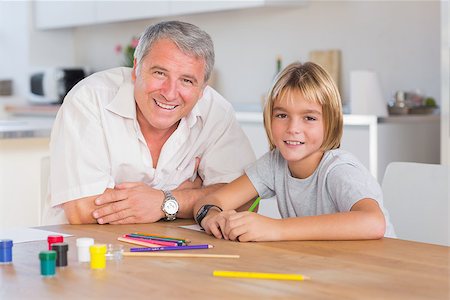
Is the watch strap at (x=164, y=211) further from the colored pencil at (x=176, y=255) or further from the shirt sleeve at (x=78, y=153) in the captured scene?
the colored pencil at (x=176, y=255)

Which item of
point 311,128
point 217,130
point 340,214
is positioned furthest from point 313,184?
point 217,130

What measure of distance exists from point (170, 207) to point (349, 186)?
1.63 ft

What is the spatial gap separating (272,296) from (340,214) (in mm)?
554

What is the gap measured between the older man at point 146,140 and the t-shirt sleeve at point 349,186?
0.43 meters

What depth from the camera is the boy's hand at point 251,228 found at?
1813 mm

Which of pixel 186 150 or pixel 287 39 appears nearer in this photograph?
pixel 186 150

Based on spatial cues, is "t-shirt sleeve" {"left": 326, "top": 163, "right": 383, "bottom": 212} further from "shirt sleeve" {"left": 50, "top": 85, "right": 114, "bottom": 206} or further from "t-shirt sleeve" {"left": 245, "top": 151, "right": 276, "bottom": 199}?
"shirt sleeve" {"left": 50, "top": 85, "right": 114, "bottom": 206}

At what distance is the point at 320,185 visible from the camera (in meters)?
2.09

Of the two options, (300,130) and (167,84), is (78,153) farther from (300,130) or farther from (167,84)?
(300,130)

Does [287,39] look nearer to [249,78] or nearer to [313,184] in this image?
[249,78]

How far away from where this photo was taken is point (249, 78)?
5152mm

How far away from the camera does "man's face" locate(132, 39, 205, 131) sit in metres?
2.20

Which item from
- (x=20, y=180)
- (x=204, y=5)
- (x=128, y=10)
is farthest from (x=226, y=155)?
(x=128, y=10)

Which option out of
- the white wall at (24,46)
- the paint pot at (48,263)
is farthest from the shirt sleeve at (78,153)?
the white wall at (24,46)
